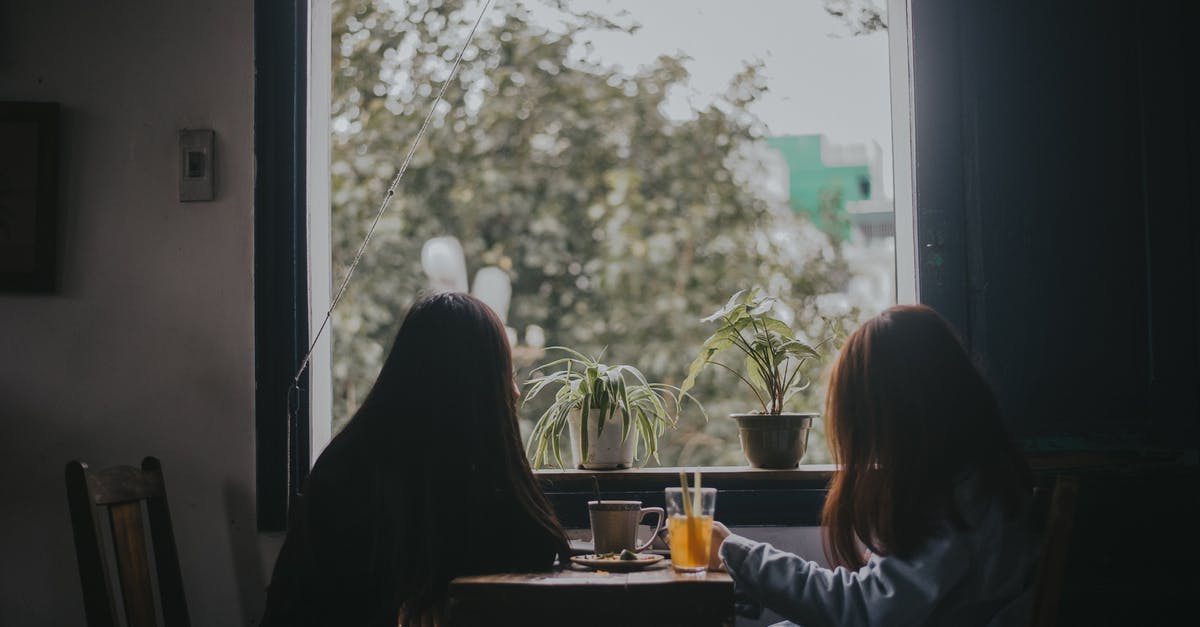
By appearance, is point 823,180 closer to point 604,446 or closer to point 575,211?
point 575,211

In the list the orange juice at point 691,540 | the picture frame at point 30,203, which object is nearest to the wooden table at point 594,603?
the orange juice at point 691,540

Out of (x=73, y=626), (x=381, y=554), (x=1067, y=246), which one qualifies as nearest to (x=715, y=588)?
(x=381, y=554)

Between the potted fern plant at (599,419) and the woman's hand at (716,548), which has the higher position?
the potted fern plant at (599,419)

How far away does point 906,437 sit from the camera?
1531 mm

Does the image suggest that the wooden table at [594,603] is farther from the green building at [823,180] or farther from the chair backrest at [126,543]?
the green building at [823,180]

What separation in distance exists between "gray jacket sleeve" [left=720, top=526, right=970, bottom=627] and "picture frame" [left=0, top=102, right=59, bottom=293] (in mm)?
1682

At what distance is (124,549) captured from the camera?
182cm

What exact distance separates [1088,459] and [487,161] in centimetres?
353

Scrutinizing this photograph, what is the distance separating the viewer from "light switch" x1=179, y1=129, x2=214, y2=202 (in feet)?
7.09

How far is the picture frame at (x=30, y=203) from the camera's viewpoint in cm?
215

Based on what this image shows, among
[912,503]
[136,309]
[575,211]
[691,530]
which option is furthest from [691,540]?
[575,211]

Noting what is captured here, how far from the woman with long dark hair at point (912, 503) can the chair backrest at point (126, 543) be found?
1.12m

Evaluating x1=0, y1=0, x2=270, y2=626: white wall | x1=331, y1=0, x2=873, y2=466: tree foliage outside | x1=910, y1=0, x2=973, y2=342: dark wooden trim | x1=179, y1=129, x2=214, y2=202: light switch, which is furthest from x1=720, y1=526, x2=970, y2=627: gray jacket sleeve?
x1=331, y1=0, x2=873, y2=466: tree foliage outside

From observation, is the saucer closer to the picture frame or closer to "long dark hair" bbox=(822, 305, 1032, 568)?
"long dark hair" bbox=(822, 305, 1032, 568)
